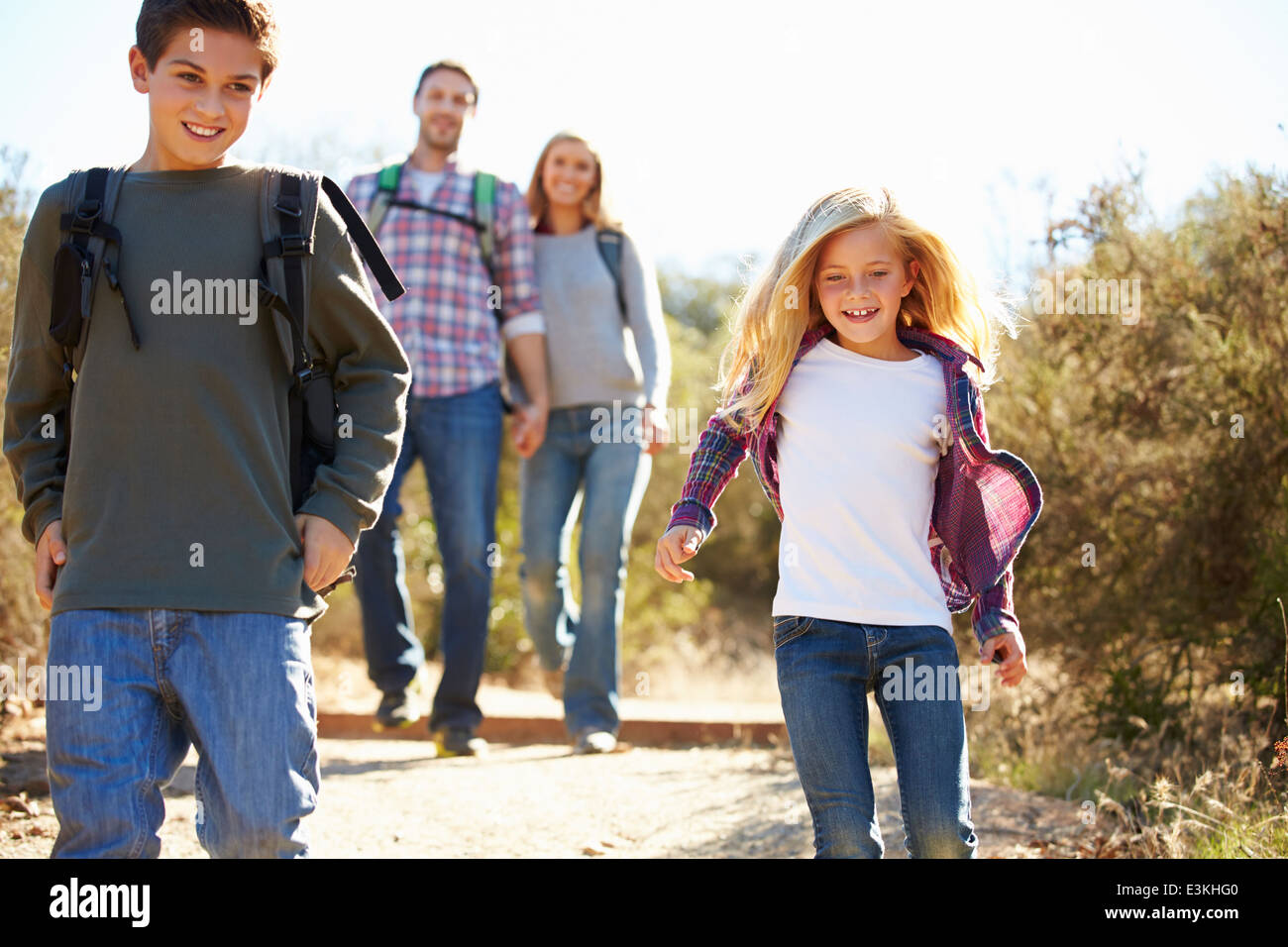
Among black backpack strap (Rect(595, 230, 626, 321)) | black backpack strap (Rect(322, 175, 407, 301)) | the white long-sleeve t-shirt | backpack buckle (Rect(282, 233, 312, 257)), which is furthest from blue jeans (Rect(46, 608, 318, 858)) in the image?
black backpack strap (Rect(595, 230, 626, 321))

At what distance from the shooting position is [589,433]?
19.2 ft

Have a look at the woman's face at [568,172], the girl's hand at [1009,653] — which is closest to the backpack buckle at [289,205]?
the girl's hand at [1009,653]

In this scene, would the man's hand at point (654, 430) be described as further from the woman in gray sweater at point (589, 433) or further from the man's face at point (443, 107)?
the man's face at point (443, 107)

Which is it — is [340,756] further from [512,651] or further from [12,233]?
[512,651]

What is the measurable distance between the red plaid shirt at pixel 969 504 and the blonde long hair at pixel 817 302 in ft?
0.24

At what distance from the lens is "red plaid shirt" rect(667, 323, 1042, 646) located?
307 cm

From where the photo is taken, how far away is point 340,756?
5.78 meters

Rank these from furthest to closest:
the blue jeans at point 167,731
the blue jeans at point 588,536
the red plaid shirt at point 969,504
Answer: the blue jeans at point 588,536 < the red plaid shirt at point 969,504 < the blue jeans at point 167,731

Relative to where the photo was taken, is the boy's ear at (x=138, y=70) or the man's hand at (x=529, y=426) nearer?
the boy's ear at (x=138, y=70)

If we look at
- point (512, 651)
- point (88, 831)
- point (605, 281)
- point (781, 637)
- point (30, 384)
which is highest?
point (605, 281)

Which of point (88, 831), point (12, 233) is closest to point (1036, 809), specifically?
point (88, 831)

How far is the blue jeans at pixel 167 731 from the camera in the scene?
7.99ft

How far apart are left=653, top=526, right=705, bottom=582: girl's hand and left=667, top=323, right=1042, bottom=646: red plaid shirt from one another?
50 millimetres
